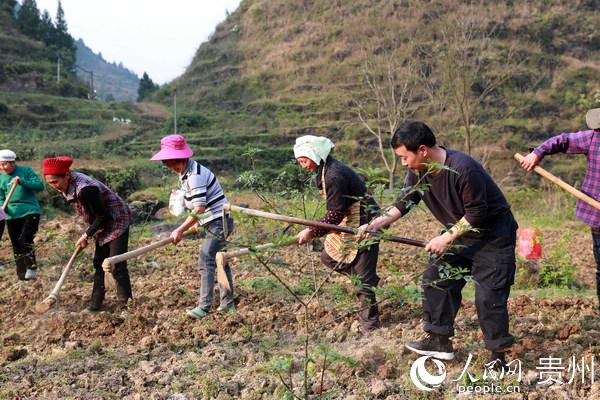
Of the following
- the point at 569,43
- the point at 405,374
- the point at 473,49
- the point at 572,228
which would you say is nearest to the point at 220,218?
the point at 405,374

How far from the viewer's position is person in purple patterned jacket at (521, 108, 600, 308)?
3.52 metres

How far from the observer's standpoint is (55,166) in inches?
154

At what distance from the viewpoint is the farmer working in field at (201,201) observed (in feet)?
12.8

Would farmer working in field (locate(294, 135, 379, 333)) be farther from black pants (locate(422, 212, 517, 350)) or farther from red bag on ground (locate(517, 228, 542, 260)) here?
red bag on ground (locate(517, 228, 542, 260))

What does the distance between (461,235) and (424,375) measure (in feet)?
2.54

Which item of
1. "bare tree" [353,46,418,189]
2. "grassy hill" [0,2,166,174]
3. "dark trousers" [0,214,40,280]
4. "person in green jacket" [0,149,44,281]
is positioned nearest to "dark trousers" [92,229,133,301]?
"person in green jacket" [0,149,44,281]

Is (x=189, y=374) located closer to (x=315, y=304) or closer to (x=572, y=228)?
(x=315, y=304)

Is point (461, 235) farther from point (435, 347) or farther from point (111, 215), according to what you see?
point (111, 215)

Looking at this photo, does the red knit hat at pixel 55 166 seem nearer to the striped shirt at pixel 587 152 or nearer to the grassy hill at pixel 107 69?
the striped shirt at pixel 587 152

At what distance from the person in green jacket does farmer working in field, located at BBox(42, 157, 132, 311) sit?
1.46m

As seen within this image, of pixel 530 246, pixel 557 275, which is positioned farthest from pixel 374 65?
pixel 557 275

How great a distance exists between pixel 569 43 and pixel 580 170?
17121 mm

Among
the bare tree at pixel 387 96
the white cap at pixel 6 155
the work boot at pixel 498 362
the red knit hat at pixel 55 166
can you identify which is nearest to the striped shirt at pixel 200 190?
the red knit hat at pixel 55 166

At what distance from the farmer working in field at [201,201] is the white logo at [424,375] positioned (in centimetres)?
138
